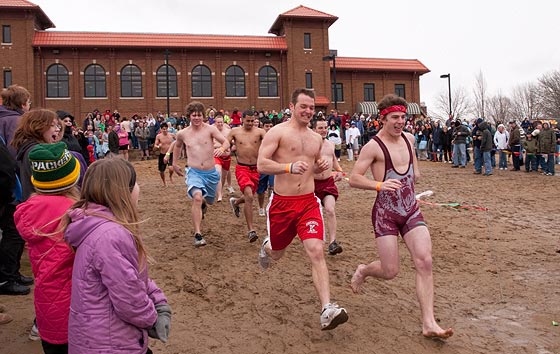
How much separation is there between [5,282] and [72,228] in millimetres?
3606

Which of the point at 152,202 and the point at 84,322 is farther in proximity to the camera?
the point at 152,202

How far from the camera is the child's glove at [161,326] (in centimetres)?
262

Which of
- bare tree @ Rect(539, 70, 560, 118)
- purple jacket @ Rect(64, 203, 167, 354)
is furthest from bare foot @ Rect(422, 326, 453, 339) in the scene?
bare tree @ Rect(539, 70, 560, 118)

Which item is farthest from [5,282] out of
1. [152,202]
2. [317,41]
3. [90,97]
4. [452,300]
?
[317,41]

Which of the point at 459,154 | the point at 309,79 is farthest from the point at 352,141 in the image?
the point at 309,79

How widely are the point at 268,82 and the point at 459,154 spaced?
2377 centimetres

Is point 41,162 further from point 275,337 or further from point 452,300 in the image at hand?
point 452,300

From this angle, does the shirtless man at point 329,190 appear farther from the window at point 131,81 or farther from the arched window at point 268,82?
the arched window at point 268,82

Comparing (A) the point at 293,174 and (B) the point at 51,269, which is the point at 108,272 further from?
(A) the point at 293,174

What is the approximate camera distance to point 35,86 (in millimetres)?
36688

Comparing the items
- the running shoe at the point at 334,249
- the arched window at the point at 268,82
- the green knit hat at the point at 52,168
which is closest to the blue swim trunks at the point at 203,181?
the running shoe at the point at 334,249

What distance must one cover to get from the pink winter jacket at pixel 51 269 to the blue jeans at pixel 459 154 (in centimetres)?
1972

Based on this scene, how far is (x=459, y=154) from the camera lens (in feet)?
67.8

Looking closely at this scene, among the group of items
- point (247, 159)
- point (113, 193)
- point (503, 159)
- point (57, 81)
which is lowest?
point (113, 193)
